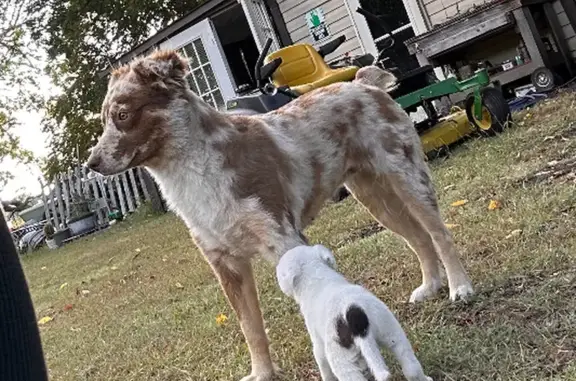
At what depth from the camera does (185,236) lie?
35.4ft

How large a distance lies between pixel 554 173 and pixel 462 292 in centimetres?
215

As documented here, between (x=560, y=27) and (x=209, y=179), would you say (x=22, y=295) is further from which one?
(x=560, y=27)

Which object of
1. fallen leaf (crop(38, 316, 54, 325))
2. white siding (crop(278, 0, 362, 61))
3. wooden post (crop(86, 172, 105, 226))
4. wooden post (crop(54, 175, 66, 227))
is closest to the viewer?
fallen leaf (crop(38, 316, 54, 325))

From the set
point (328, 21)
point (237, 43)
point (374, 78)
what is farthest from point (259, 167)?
point (237, 43)

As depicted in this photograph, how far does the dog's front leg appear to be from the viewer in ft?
12.0

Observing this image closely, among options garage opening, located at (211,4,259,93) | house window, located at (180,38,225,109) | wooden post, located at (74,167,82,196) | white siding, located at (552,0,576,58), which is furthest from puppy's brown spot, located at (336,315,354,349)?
wooden post, located at (74,167,82,196)

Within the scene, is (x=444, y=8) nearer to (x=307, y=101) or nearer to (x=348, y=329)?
(x=307, y=101)

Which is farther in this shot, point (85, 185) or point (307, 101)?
point (85, 185)

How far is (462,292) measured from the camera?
379cm

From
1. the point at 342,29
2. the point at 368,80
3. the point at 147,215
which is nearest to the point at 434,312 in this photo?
the point at 368,80

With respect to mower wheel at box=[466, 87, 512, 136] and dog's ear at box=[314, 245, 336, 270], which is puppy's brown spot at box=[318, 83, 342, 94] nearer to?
dog's ear at box=[314, 245, 336, 270]

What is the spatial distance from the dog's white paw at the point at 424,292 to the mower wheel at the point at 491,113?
14.9 ft

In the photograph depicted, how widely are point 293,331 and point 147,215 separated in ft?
44.8

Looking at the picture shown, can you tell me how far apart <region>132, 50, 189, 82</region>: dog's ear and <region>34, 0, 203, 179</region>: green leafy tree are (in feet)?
56.9
